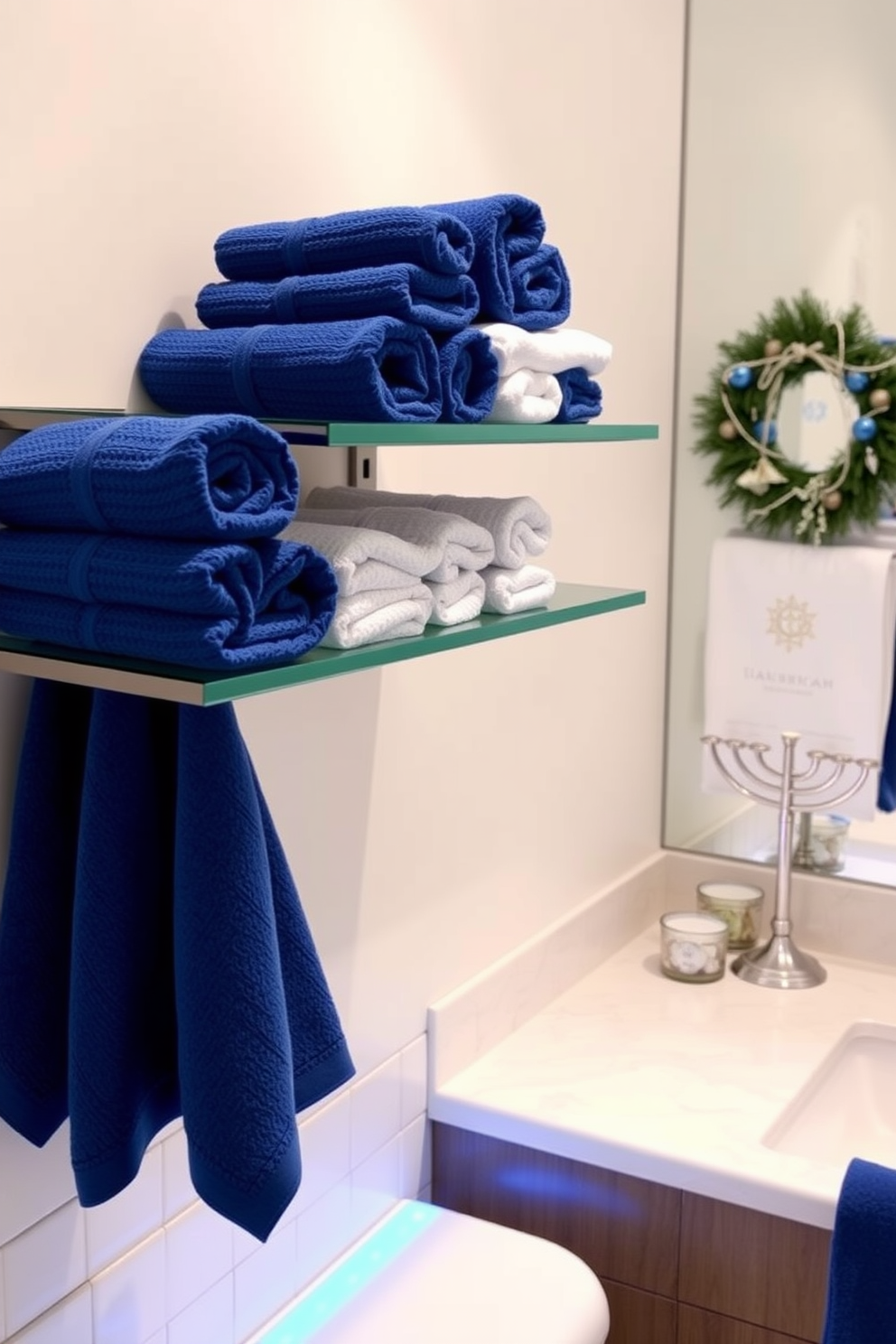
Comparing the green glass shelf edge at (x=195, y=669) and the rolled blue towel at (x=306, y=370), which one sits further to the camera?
the rolled blue towel at (x=306, y=370)

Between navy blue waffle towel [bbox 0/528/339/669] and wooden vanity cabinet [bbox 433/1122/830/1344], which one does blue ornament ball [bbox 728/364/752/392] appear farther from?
navy blue waffle towel [bbox 0/528/339/669]

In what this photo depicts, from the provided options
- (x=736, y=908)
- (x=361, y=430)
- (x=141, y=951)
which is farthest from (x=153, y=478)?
(x=736, y=908)

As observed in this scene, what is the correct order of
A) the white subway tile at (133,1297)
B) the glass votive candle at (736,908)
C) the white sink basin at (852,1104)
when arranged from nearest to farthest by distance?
the white subway tile at (133,1297), the white sink basin at (852,1104), the glass votive candle at (736,908)

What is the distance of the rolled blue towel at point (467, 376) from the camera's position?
3.51 feet

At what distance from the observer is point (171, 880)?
3.51ft

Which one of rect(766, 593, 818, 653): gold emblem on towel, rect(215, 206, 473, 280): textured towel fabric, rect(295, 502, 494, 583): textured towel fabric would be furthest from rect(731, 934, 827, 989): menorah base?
rect(215, 206, 473, 280): textured towel fabric

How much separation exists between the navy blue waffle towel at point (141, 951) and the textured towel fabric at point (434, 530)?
215mm

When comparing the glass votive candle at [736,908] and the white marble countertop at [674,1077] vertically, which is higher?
the glass votive candle at [736,908]

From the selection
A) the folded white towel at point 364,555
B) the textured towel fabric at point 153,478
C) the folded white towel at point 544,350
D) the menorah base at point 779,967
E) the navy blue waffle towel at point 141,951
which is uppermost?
the folded white towel at point 544,350

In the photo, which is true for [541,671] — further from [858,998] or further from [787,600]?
[858,998]

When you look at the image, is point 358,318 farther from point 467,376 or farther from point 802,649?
point 802,649

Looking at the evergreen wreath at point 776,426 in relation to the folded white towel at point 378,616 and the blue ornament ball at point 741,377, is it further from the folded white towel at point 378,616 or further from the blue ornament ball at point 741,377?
the folded white towel at point 378,616

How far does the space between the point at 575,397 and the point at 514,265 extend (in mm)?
141

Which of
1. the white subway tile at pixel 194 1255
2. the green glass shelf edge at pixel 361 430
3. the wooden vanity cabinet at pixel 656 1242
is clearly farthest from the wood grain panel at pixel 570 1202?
the green glass shelf edge at pixel 361 430
